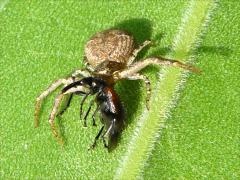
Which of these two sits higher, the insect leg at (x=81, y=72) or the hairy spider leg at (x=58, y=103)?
the insect leg at (x=81, y=72)

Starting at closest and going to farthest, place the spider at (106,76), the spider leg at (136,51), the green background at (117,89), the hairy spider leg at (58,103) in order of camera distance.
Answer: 1. the green background at (117,89)
2. the spider at (106,76)
3. the hairy spider leg at (58,103)
4. the spider leg at (136,51)

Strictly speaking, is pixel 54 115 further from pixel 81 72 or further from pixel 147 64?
pixel 147 64

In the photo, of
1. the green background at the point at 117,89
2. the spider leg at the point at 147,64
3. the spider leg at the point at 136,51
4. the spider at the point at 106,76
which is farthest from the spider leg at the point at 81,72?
the spider leg at the point at 136,51

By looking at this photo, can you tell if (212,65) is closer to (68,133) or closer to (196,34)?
(196,34)

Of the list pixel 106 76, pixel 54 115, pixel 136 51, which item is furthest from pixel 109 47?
pixel 54 115

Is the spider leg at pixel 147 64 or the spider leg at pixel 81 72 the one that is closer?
the spider leg at pixel 147 64

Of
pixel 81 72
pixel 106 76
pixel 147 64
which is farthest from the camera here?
pixel 81 72

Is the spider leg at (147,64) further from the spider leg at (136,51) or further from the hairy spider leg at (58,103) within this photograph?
the hairy spider leg at (58,103)
